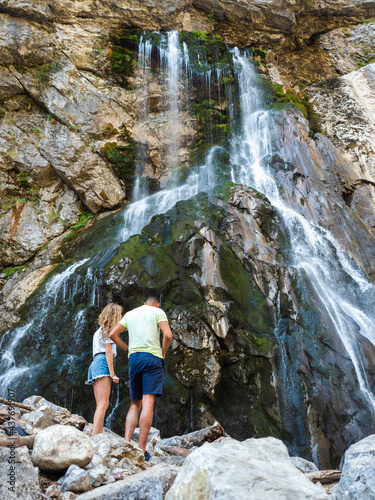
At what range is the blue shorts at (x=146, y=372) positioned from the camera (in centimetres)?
382

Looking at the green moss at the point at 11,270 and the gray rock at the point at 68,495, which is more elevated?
the green moss at the point at 11,270

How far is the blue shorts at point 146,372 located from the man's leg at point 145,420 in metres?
0.07

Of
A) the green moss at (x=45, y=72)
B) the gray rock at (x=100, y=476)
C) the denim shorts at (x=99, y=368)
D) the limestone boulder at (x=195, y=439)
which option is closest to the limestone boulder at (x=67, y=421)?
the denim shorts at (x=99, y=368)

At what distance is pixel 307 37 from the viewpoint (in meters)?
20.3

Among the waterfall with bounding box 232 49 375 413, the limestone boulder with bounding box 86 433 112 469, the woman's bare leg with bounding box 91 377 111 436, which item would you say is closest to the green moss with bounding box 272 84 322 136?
the waterfall with bounding box 232 49 375 413

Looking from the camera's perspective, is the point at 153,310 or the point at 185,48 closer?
the point at 153,310

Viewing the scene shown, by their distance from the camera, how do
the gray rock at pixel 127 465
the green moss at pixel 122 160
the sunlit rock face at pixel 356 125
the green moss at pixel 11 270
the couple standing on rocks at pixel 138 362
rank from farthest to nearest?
the green moss at pixel 122 160 < the sunlit rock face at pixel 356 125 < the green moss at pixel 11 270 < the couple standing on rocks at pixel 138 362 < the gray rock at pixel 127 465

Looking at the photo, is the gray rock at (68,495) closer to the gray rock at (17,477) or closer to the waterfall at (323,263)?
the gray rock at (17,477)

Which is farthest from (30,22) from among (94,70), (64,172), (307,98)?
(307,98)

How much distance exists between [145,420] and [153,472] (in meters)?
1.51

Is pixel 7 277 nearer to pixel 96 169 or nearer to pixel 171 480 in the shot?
pixel 96 169

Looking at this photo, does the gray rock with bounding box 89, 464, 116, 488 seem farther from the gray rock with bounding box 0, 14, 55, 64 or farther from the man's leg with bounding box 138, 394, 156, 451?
the gray rock with bounding box 0, 14, 55, 64

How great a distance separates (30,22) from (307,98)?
486 inches

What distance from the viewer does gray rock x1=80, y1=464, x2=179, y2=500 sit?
1985mm
